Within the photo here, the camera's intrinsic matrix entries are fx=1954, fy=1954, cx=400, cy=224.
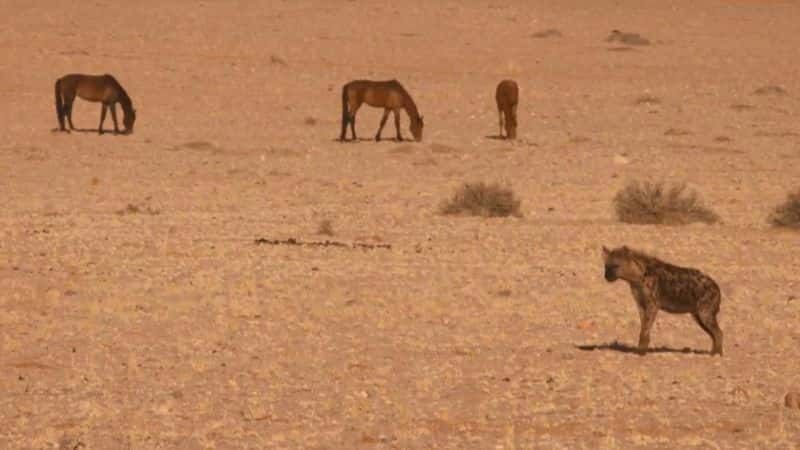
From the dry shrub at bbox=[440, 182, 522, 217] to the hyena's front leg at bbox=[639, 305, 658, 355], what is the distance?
9635 millimetres

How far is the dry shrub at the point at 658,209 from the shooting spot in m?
22.4

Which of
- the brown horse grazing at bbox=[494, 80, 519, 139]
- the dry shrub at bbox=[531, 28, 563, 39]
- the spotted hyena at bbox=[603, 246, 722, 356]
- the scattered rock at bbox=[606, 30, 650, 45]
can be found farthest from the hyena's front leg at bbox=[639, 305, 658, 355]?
the dry shrub at bbox=[531, 28, 563, 39]

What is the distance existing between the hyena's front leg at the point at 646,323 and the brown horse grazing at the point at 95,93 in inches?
906

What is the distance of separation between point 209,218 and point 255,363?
938 centimetres

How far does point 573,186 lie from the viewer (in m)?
27.1

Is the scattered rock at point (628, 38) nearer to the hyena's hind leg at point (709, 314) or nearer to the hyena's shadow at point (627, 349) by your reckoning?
the hyena's shadow at point (627, 349)

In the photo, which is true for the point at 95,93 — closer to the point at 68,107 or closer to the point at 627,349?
the point at 68,107

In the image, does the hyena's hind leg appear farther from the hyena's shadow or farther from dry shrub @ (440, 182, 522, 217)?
dry shrub @ (440, 182, 522, 217)

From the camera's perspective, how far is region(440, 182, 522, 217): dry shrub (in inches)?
902

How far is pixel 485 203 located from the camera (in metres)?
23.0

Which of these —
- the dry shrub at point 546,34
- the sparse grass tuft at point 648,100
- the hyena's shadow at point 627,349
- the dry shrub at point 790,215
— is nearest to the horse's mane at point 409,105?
the sparse grass tuft at point 648,100

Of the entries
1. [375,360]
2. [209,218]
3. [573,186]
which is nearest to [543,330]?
[375,360]

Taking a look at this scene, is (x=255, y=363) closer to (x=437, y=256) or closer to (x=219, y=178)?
(x=437, y=256)

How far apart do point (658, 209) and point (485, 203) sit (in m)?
2.03
